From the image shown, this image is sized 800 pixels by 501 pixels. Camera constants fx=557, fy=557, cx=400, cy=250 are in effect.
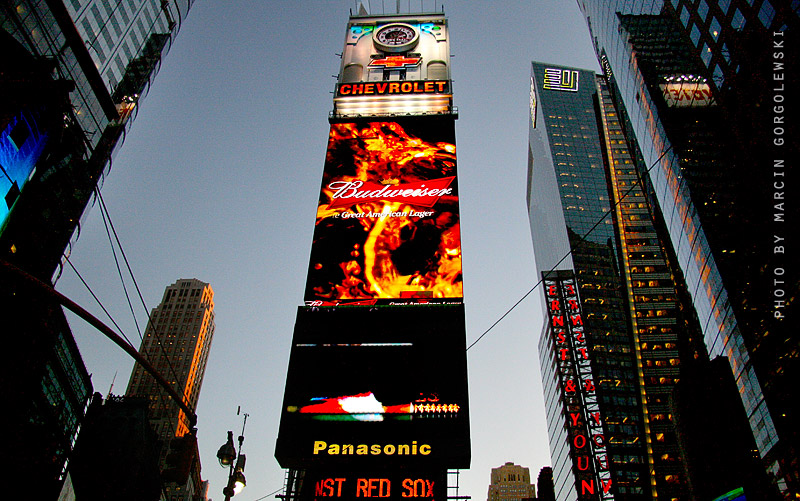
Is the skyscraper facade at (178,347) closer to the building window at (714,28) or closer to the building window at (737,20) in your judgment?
the building window at (714,28)

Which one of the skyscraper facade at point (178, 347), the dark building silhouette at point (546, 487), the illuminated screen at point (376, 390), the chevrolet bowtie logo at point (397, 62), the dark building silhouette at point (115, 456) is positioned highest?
the skyscraper facade at point (178, 347)

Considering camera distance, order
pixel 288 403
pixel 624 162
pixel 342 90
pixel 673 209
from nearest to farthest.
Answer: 1. pixel 288 403
2. pixel 342 90
3. pixel 673 209
4. pixel 624 162

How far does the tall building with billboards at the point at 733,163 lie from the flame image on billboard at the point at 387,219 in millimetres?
14704

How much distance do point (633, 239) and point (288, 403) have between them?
13109cm

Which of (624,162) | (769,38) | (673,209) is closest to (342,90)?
(769,38)

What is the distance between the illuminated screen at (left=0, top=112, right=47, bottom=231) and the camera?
18.1 metres

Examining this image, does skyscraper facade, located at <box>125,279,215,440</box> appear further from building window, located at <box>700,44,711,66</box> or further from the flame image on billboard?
building window, located at <box>700,44,711,66</box>

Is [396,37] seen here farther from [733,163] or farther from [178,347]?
[178,347]

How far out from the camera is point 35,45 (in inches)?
1318

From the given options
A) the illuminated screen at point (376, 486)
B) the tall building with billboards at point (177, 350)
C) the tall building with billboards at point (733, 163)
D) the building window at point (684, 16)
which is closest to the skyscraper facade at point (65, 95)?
the illuminated screen at point (376, 486)

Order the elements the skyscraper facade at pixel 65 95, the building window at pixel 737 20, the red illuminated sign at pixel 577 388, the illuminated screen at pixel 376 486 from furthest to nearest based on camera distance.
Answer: the red illuminated sign at pixel 577 388
the building window at pixel 737 20
the skyscraper facade at pixel 65 95
the illuminated screen at pixel 376 486

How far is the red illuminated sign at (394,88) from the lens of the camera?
118 ft

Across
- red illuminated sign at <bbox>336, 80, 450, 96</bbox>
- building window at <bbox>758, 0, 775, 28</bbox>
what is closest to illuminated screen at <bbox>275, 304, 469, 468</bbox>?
red illuminated sign at <bbox>336, 80, 450, 96</bbox>

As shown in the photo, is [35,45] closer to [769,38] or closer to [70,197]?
[70,197]
